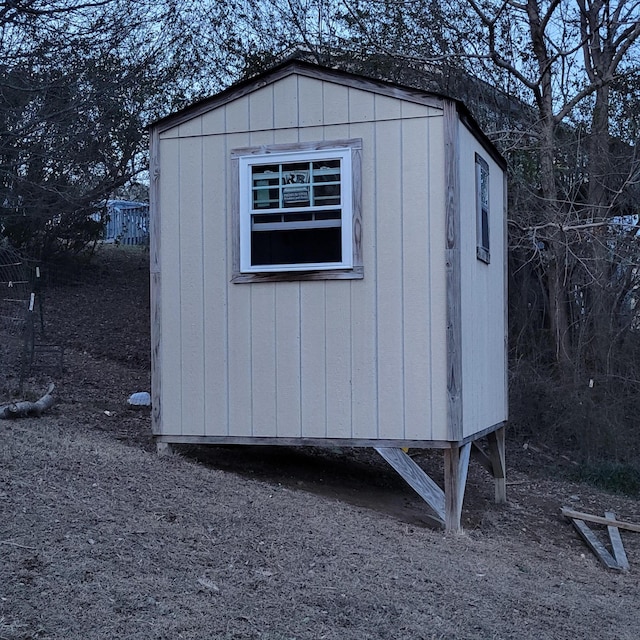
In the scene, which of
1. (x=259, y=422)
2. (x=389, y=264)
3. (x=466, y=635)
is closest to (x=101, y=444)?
(x=259, y=422)

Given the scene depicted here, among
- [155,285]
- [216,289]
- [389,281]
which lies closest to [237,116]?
[216,289]

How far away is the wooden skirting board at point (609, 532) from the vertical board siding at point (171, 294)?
351 cm

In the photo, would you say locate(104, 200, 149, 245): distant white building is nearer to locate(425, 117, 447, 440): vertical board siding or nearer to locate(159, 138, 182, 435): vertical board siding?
locate(159, 138, 182, 435): vertical board siding

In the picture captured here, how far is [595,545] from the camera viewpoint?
7.30 metres

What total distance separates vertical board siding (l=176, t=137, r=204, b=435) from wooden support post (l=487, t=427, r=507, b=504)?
3.29m

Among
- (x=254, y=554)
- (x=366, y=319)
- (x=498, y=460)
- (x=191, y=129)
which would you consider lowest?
(x=498, y=460)

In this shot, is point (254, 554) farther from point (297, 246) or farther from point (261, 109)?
point (261, 109)

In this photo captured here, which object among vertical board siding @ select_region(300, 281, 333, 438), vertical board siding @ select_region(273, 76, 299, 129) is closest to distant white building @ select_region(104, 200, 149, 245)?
vertical board siding @ select_region(273, 76, 299, 129)

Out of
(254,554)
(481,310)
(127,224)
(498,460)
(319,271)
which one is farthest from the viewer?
(127,224)

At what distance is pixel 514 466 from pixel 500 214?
378cm

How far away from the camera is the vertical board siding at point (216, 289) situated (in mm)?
7039

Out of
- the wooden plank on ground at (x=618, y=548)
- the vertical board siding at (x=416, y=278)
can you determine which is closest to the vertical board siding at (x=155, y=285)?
the vertical board siding at (x=416, y=278)

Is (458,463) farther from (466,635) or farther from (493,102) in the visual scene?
(493,102)

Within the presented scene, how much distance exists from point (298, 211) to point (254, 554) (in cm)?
283
